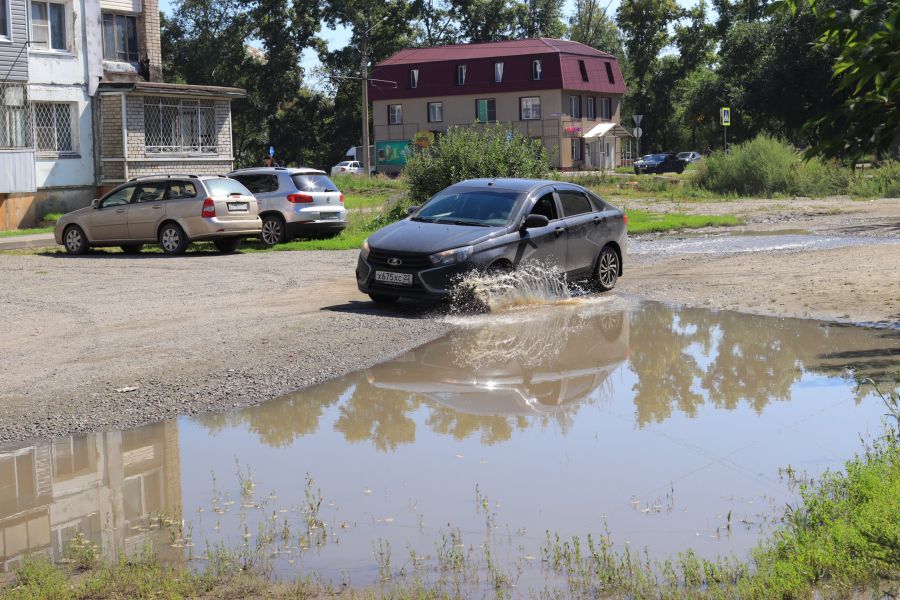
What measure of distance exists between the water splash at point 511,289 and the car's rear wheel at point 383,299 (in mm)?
884

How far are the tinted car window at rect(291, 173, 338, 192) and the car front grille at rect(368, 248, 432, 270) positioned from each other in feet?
34.3

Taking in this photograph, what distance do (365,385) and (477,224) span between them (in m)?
4.84

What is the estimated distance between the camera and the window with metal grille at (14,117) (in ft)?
100

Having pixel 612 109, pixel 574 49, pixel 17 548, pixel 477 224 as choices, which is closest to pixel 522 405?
pixel 17 548

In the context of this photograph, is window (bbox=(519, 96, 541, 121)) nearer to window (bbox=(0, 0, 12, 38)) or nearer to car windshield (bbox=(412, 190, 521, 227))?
window (bbox=(0, 0, 12, 38))

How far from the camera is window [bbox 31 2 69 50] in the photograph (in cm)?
3188

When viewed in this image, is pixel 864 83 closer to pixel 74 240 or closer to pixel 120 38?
pixel 74 240

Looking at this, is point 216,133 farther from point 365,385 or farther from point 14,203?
point 365,385

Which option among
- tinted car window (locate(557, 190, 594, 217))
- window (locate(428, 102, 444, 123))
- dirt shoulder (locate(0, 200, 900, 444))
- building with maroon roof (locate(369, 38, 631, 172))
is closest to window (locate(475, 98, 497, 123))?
building with maroon roof (locate(369, 38, 631, 172))

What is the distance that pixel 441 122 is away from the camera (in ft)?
250

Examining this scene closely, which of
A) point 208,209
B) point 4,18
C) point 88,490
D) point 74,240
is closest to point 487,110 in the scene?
point 4,18

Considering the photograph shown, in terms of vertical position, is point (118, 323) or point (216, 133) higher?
point (216, 133)

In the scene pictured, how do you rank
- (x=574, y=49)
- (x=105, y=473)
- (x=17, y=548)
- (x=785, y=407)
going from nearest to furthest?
(x=17, y=548) < (x=105, y=473) < (x=785, y=407) < (x=574, y=49)

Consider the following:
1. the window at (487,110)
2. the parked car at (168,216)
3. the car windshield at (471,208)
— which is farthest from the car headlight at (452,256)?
the window at (487,110)
